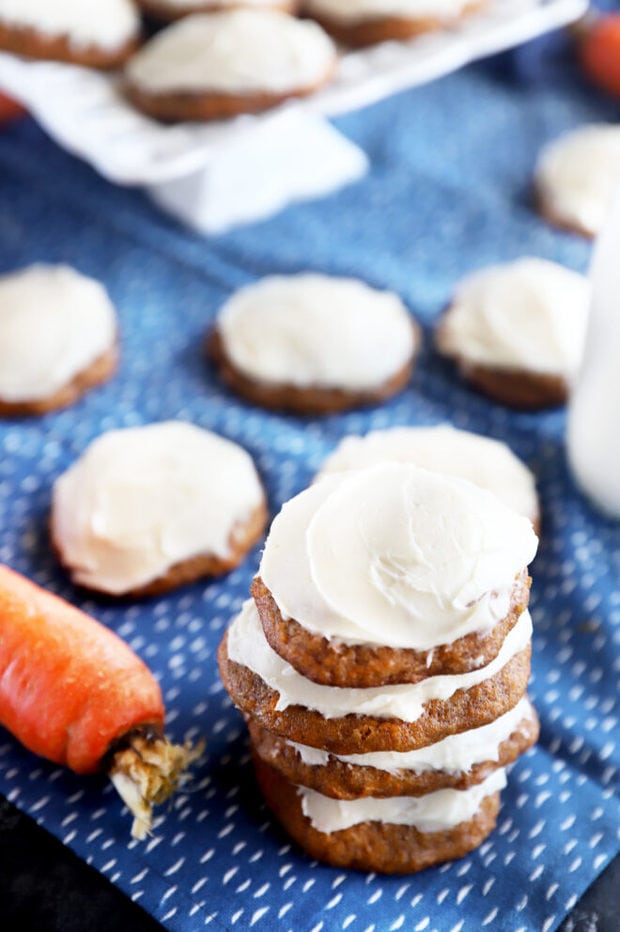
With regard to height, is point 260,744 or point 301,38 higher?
point 301,38

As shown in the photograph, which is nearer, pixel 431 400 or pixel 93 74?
pixel 431 400

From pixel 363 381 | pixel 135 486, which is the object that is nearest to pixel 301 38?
pixel 363 381

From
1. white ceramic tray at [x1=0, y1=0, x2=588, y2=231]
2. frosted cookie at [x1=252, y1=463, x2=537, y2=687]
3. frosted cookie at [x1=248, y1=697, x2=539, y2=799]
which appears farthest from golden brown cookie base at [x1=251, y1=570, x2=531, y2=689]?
white ceramic tray at [x1=0, y1=0, x2=588, y2=231]

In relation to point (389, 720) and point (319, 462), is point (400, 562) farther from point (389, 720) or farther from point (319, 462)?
point (319, 462)

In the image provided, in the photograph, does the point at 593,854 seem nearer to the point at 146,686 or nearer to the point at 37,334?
the point at 146,686

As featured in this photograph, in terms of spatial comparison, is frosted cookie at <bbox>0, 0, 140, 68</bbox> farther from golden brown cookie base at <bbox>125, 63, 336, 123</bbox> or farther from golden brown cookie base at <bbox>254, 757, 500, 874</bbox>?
golden brown cookie base at <bbox>254, 757, 500, 874</bbox>

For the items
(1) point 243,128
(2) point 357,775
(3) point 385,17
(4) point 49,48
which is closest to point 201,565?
(2) point 357,775

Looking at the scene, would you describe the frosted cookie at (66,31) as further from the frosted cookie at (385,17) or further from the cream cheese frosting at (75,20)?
the frosted cookie at (385,17)
